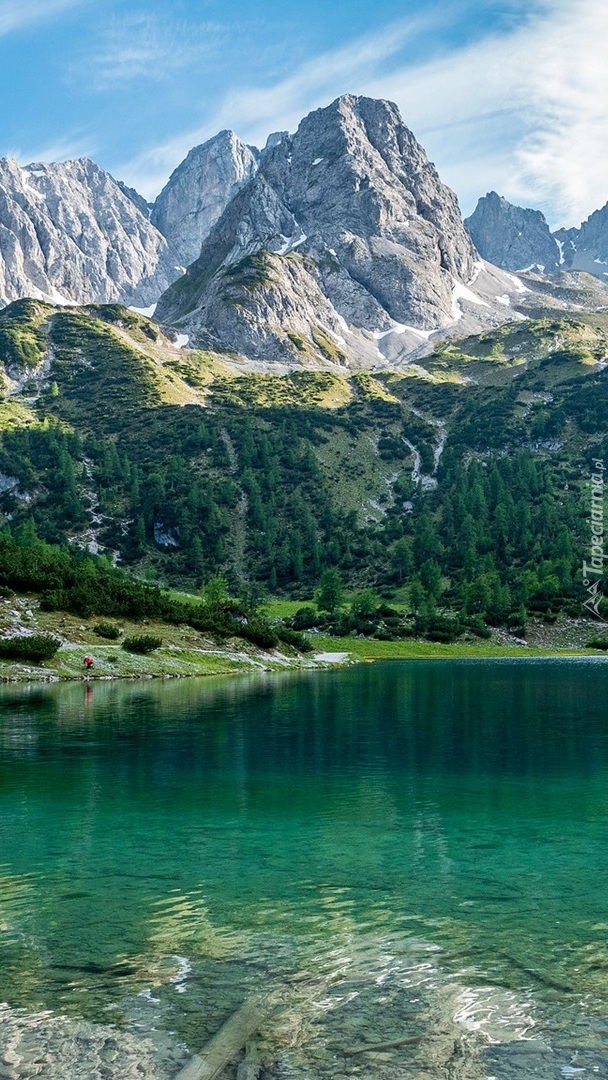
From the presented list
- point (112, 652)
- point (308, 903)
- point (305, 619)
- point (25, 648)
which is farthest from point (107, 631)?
point (305, 619)

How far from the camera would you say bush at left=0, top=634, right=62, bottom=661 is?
201 feet

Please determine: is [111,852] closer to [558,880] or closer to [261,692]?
[558,880]

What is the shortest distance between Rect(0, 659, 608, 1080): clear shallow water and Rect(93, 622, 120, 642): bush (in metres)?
34.8

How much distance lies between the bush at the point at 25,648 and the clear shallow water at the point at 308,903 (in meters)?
27.4

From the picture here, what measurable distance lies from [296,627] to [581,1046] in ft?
426

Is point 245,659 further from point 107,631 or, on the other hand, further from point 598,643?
point 598,643

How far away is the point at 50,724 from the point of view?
3906cm

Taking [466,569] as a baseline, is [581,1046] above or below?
below

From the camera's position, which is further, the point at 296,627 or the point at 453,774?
the point at 296,627

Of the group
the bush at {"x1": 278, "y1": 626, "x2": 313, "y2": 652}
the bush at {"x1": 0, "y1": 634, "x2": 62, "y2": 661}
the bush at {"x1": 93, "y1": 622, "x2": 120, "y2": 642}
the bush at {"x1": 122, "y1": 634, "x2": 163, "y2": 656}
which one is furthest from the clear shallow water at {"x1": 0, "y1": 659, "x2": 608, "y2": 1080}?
the bush at {"x1": 278, "y1": 626, "x2": 313, "y2": 652}

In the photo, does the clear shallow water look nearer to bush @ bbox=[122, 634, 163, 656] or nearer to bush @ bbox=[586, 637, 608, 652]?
bush @ bbox=[122, 634, 163, 656]

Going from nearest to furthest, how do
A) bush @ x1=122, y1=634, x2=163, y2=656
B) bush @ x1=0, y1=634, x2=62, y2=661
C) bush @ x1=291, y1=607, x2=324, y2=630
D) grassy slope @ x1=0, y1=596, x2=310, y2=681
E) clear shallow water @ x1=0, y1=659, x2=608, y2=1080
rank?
clear shallow water @ x1=0, y1=659, x2=608, y2=1080 → bush @ x1=0, y1=634, x2=62, y2=661 → grassy slope @ x1=0, y1=596, x2=310, y2=681 → bush @ x1=122, y1=634, x2=163, y2=656 → bush @ x1=291, y1=607, x2=324, y2=630

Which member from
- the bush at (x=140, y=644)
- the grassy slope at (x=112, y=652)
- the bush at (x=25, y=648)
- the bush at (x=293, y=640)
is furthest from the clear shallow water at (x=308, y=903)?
the bush at (x=293, y=640)

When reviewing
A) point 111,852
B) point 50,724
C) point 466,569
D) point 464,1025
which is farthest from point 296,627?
point 464,1025
